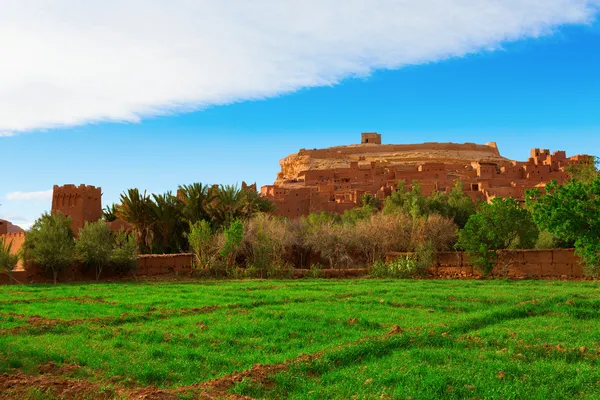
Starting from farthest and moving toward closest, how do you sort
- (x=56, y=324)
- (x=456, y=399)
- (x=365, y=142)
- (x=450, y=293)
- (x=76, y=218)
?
(x=365, y=142) → (x=76, y=218) → (x=450, y=293) → (x=56, y=324) → (x=456, y=399)

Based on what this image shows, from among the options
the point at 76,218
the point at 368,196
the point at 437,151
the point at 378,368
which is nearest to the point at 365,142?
the point at 437,151

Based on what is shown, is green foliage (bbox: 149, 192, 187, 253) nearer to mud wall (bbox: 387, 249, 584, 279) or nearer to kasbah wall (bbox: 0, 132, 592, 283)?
kasbah wall (bbox: 0, 132, 592, 283)

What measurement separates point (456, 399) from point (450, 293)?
888 cm

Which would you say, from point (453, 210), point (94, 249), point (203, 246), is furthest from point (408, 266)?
point (453, 210)

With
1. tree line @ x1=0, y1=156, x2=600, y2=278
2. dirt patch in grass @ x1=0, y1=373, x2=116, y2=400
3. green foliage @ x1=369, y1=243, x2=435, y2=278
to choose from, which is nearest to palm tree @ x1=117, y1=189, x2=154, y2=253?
tree line @ x1=0, y1=156, x2=600, y2=278

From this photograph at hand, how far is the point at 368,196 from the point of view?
4953cm

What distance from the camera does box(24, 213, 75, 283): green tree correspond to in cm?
1999

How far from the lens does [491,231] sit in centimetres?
2055

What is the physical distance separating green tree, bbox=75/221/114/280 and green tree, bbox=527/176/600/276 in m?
15.0

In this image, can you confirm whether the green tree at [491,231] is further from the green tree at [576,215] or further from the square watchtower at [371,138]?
the square watchtower at [371,138]

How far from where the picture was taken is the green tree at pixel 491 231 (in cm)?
2027

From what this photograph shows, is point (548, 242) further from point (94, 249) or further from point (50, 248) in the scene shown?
point (50, 248)

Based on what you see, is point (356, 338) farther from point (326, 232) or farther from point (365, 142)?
point (365, 142)

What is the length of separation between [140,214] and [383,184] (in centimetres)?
3536
